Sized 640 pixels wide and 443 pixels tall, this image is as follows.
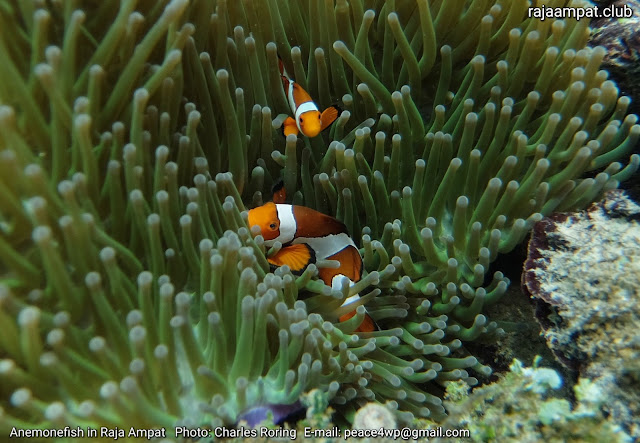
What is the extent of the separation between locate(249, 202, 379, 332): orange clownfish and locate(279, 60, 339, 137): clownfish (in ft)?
A: 0.97

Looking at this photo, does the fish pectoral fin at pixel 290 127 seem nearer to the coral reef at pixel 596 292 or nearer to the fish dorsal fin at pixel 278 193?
the fish dorsal fin at pixel 278 193

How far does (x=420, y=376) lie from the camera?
4.84 feet

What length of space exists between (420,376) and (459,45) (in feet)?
4.12

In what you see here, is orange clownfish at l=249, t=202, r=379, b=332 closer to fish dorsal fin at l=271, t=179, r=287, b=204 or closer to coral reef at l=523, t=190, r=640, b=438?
fish dorsal fin at l=271, t=179, r=287, b=204

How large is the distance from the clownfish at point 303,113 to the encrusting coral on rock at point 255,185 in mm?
59

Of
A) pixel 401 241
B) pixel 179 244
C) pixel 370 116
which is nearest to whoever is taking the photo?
pixel 179 244

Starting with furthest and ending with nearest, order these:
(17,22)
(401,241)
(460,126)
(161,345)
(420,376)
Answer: (460,126)
(401,241)
(420,376)
(17,22)
(161,345)

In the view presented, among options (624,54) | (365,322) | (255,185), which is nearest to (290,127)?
(255,185)

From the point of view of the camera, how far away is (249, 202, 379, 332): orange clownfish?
1.50m

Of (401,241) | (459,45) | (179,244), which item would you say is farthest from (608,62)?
(179,244)

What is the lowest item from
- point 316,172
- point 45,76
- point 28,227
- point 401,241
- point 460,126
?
point 401,241

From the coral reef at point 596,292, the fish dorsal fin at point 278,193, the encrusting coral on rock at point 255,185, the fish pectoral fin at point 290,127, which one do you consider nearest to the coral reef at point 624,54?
the encrusting coral on rock at point 255,185

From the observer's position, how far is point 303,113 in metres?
1.64

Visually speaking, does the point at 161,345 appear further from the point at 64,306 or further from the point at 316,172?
the point at 316,172
